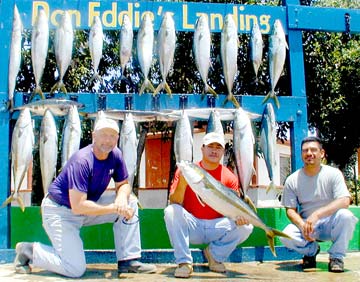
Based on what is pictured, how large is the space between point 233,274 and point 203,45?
2339mm

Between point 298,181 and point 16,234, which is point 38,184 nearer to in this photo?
point 16,234

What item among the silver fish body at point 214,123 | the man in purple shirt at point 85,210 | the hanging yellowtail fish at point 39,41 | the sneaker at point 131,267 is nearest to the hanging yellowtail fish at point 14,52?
the hanging yellowtail fish at point 39,41

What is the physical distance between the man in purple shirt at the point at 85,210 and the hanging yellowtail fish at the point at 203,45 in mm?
1629

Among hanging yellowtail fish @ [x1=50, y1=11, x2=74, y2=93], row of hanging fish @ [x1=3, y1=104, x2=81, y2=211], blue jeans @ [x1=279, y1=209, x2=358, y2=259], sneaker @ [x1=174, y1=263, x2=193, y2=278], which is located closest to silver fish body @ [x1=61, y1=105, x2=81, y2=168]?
row of hanging fish @ [x1=3, y1=104, x2=81, y2=211]

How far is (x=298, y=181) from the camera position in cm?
464

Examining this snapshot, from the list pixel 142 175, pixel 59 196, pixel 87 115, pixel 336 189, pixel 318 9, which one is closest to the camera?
pixel 59 196

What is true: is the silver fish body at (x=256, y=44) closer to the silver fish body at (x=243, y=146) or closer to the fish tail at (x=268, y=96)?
the fish tail at (x=268, y=96)

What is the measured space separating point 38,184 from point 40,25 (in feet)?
18.8

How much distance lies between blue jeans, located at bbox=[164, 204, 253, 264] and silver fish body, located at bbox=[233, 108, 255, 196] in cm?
91

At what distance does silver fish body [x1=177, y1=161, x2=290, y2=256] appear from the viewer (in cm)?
397

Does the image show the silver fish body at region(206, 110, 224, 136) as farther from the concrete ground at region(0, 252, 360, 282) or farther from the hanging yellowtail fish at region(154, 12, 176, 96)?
the concrete ground at region(0, 252, 360, 282)

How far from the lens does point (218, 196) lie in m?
4.00

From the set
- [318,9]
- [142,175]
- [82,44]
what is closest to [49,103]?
[318,9]

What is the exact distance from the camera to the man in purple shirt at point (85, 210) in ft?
12.9
